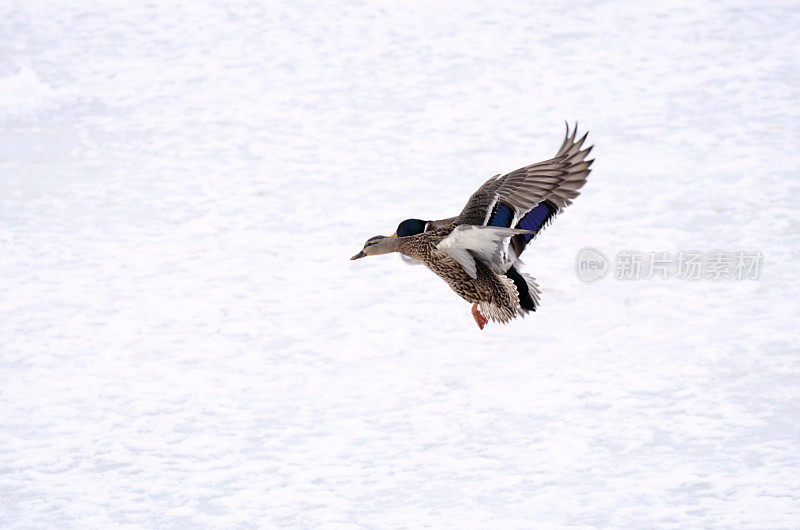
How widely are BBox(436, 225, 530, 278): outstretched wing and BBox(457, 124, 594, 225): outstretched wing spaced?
0.11 meters

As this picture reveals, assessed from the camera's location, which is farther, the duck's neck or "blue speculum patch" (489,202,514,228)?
A: the duck's neck

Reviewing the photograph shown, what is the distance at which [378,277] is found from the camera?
501 centimetres

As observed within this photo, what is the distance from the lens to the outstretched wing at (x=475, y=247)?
386cm

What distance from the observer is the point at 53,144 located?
650 centimetres

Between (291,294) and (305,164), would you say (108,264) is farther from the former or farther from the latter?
(305,164)

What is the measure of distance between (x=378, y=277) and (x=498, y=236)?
121cm

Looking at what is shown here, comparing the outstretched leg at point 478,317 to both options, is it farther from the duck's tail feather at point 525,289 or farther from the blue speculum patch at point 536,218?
the blue speculum patch at point 536,218

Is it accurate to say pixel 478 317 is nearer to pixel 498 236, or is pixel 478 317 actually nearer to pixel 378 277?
pixel 498 236

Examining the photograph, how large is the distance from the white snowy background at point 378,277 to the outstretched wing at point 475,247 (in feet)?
1.39

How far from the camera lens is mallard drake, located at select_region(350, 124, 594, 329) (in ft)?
13.2
